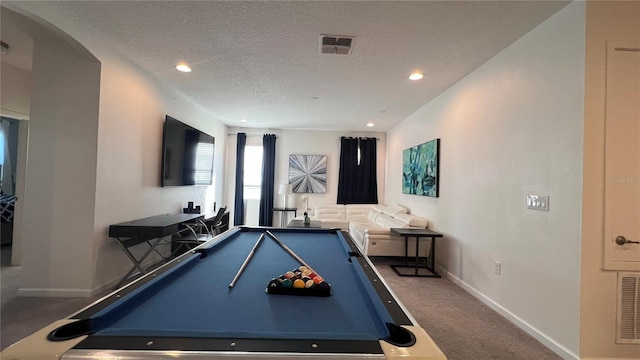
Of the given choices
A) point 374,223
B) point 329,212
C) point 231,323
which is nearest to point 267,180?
point 329,212

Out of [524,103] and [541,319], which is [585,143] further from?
[541,319]

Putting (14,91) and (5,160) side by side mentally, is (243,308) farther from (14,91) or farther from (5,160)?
(5,160)

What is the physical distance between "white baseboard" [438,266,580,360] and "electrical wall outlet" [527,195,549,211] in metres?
0.96

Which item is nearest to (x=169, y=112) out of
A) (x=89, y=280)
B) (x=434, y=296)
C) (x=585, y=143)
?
(x=89, y=280)

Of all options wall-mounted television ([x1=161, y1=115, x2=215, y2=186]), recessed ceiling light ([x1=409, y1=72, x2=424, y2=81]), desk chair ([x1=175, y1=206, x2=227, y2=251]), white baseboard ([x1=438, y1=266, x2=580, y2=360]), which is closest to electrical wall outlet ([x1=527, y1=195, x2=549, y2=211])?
white baseboard ([x1=438, y1=266, x2=580, y2=360])

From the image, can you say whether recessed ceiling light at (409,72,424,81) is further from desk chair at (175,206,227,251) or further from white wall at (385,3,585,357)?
desk chair at (175,206,227,251)

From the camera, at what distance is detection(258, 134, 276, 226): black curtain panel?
6.44 m

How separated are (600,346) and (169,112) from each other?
16.6 feet

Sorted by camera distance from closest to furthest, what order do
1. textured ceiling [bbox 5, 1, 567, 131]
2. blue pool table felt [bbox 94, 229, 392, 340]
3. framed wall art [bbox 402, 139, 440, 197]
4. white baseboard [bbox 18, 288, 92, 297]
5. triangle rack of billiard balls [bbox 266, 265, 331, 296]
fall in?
blue pool table felt [bbox 94, 229, 392, 340]
triangle rack of billiard balls [bbox 266, 265, 331, 296]
textured ceiling [bbox 5, 1, 567, 131]
white baseboard [bbox 18, 288, 92, 297]
framed wall art [bbox 402, 139, 440, 197]

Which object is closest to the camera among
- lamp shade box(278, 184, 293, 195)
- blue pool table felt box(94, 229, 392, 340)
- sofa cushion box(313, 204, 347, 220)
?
blue pool table felt box(94, 229, 392, 340)

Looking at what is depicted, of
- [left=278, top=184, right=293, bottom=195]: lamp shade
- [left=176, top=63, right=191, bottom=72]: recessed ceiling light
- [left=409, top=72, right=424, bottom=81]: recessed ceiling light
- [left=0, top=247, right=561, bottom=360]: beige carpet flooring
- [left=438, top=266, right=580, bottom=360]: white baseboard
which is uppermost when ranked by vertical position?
[left=409, top=72, right=424, bottom=81]: recessed ceiling light

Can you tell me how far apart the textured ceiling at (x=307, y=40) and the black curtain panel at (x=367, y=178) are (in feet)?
8.73

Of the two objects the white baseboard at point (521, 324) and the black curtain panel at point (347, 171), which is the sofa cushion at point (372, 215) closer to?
the black curtain panel at point (347, 171)

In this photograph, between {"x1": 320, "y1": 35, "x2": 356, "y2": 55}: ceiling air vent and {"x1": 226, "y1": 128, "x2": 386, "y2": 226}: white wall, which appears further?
{"x1": 226, "y1": 128, "x2": 386, "y2": 226}: white wall
